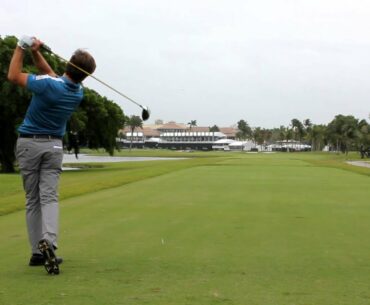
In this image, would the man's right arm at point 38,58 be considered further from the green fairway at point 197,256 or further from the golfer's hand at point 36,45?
the green fairway at point 197,256

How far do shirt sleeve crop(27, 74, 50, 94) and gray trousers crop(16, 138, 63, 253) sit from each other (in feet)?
1.69

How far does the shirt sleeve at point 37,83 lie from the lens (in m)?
5.97

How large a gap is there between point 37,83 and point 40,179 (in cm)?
100

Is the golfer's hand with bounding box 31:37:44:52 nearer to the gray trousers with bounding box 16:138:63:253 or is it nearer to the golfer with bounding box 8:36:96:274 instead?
the golfer with bounding box 8:36:96:274

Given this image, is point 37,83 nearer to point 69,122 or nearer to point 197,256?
point 197,256

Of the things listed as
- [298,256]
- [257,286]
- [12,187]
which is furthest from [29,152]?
[12,187]

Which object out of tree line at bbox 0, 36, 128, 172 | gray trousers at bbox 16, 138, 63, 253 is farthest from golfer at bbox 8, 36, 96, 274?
tree line at bbox 0, 36, 128, 172

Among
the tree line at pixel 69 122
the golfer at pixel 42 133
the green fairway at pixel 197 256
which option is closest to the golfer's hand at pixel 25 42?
the golfer at pixel 42 133

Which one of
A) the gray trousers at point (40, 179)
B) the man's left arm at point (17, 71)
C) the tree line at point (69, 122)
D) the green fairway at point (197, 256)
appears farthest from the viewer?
the tree line at point (69, 122)

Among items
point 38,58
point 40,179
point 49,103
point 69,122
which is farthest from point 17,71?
point 69,122

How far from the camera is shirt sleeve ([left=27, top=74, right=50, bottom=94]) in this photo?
5.97 metres

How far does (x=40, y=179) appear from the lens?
245 inches

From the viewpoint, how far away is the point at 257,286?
5.16 metres

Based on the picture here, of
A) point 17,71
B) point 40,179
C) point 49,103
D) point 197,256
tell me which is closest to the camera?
point 17,71
